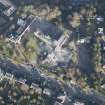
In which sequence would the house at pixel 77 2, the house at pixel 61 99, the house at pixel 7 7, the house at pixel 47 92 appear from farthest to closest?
the house at pixel 77 2 < the house at pixel 7 7 < the house at pixel 47 92 < the house at pixel 61 99

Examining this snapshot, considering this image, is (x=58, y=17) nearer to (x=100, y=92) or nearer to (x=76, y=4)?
(x=76, y=4)

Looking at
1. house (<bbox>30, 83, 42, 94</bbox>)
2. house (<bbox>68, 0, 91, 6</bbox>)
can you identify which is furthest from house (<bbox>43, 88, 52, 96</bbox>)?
house (<bbox>68, 0, 91, 6</bbox>)

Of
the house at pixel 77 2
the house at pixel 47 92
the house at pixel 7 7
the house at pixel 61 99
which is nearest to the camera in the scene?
the house at pixel 61 99

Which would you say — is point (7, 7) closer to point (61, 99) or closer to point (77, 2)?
point (77, 2)

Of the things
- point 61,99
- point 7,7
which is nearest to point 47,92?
point 61,99

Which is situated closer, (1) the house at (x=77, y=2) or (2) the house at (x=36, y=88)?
(2) the house at (x=36, y=88)

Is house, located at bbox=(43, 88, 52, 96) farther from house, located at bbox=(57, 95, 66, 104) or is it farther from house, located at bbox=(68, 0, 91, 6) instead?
house, located at bbox=(68, 0, 91, 6)

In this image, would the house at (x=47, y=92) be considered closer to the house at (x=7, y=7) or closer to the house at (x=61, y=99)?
the house at (x=61, y=99)

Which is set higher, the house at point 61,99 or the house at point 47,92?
the house at point 47,92

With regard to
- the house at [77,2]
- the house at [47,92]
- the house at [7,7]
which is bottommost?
the house at [47,92]

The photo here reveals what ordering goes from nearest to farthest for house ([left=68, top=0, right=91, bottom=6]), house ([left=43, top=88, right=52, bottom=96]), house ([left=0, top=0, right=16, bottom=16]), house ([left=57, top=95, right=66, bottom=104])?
house ([left=57, top=95, right=66, bottom=104]) → house ([left=43, top=88, right=52, bottom=96]) → house ([left=0, top=0, right=16, bottom=16]) → house ([left=68, top=0, right=91, bottom=6])

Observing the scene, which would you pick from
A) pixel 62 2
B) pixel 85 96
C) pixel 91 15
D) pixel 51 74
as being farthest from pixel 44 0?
Answer: pixel 85 96

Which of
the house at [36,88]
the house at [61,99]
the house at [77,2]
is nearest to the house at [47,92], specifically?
the house at [36,88]
